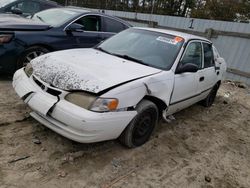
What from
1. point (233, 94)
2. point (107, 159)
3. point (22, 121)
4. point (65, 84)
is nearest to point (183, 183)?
point (107, 159)

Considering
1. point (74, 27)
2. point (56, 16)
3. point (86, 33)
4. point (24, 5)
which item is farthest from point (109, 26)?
point (24, 5)

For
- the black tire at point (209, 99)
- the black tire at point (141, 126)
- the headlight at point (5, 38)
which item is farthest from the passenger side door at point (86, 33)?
the black tire at point (141, 126)

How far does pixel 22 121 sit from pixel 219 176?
2820mm

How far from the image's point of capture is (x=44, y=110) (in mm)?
3021

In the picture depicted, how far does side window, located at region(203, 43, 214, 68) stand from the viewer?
200 inches

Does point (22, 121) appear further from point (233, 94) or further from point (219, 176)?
point (233, 94)

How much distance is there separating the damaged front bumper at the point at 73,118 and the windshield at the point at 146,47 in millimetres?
1098

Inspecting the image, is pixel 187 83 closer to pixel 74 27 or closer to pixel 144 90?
pixel 144 90

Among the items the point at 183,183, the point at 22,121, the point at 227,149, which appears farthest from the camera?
the point at 227,149

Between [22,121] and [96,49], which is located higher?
[96,49]

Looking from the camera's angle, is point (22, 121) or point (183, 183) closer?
point (183, 183)

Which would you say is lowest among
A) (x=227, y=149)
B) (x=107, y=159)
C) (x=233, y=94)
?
(x=233, y=94)

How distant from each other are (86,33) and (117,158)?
377 cm

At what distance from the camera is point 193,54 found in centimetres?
460
